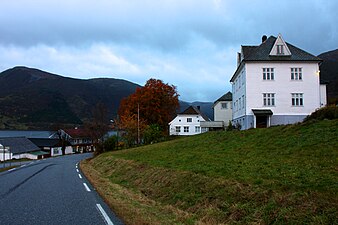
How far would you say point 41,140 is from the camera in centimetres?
10431

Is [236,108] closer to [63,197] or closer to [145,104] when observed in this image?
[145,104]

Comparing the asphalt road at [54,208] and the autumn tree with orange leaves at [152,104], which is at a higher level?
the autumn tree with orange leaves at [152,104]

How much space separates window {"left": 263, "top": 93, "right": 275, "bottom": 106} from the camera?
Result: 3797 cm

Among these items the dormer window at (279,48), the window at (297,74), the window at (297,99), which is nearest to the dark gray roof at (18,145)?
the dormer window at (279,48)

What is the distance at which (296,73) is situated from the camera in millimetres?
38094

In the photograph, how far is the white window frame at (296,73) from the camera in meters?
38.0

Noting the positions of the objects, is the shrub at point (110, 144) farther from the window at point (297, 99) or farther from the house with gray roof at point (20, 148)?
the house with gray roof at point (20, 148)

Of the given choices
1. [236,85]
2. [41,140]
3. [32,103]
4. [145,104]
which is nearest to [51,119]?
[32,103]

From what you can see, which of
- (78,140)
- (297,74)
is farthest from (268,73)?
(78,140)

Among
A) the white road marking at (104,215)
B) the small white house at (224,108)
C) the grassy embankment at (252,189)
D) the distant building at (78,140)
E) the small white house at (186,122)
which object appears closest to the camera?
the grassy embankment at (252,189)

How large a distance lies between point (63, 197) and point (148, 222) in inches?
205

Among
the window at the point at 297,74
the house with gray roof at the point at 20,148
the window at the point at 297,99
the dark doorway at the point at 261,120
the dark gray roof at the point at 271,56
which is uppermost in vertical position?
the dark gray roof at the point at 271,56

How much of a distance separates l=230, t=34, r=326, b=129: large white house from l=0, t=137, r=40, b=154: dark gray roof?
61535mm

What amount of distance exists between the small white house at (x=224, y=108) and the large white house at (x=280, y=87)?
80.5 ft
